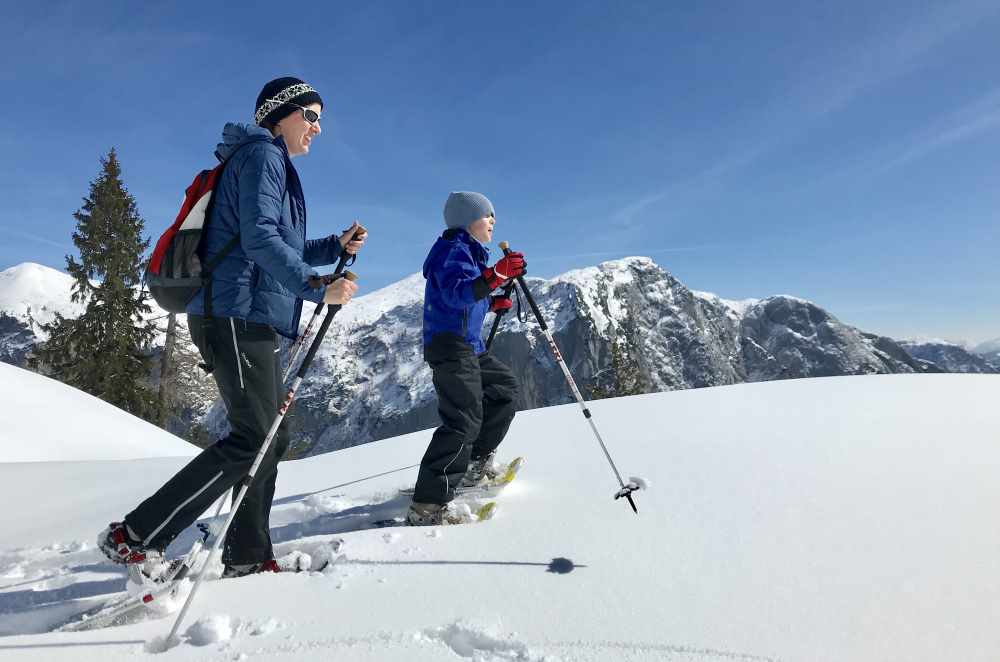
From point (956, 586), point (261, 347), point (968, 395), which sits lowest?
point (956, 586)

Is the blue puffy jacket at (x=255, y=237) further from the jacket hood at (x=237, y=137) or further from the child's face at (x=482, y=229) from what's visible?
the child's face at (x=482, y=229)

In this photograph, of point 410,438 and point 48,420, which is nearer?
point 410,438

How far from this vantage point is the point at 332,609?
2.30m

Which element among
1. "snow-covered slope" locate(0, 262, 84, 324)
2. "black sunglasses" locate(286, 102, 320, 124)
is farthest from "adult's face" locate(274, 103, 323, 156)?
"snow-covered slope" locate(0, 262, 84, 324)

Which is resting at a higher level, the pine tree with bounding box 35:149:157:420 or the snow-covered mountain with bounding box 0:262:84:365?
the snow-covered mountain with bounding box 0:262:84:365

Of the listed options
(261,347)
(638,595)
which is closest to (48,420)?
(261,347)

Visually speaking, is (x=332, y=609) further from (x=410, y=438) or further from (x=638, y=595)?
(x=410, y=438)

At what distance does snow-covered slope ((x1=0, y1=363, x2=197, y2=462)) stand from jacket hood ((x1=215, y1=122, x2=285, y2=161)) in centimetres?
759

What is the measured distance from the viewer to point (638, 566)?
103 inches

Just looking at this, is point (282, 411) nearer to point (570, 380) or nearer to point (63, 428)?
point (570, 380)

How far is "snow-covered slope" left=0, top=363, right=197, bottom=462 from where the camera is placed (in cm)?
892

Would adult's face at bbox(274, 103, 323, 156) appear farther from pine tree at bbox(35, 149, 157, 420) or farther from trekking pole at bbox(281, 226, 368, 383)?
pine tree at bbox(35, 149, 157, 420)

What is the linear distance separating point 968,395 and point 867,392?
97 centimetres

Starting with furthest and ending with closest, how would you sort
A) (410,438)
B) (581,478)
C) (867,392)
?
(410,438)
(867,392)
(581,478)
